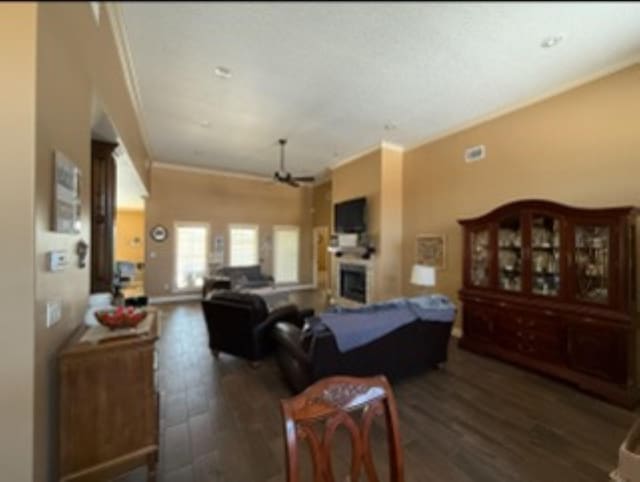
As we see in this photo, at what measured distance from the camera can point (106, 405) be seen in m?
1.85

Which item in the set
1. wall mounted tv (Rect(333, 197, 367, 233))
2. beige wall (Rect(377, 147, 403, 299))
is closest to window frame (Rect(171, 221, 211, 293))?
wall mounted tv (Rect(333, 197, 367, 233))

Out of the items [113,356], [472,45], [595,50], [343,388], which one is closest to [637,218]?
[595,50]

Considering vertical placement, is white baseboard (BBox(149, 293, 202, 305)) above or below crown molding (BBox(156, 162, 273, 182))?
below

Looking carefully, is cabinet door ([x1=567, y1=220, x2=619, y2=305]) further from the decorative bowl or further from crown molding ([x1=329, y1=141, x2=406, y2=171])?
the decorative bowl

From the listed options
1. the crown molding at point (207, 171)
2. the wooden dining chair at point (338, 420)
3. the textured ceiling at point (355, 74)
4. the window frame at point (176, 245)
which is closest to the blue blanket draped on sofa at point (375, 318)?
the wooden dining chair at point (338, 420)

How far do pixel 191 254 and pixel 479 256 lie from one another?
6896 millimetres

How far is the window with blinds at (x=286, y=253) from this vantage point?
9656 mm

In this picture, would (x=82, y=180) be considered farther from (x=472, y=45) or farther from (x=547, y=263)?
(x=547, y=263)

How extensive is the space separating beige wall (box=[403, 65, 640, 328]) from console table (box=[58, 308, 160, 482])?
4.55 meters

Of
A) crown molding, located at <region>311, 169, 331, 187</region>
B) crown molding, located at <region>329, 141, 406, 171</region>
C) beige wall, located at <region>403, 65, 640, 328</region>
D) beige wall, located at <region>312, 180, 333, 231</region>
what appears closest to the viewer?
beige wall, located at <region>403, 65, 640, 328</region>

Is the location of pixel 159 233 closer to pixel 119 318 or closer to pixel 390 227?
pixel 390 227

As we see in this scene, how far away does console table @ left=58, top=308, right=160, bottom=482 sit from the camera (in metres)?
1.75

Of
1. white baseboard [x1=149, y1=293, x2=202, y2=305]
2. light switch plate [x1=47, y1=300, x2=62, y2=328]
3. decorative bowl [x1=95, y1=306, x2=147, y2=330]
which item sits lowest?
white baseboard [x1=149, y1=293, x2=202, y2=305]

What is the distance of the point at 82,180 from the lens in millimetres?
2041
